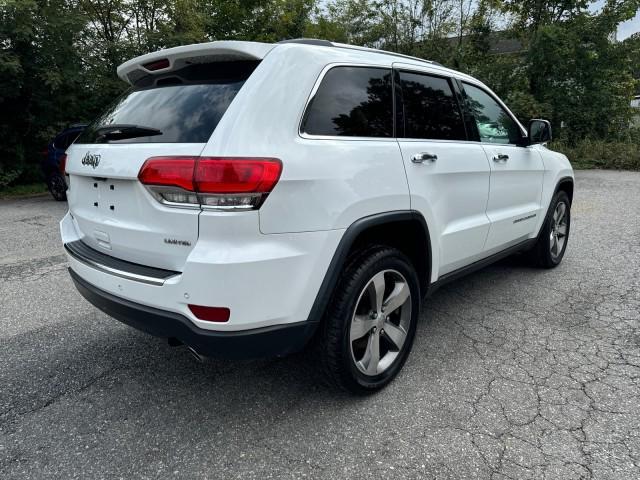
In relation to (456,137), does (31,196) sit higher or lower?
lower

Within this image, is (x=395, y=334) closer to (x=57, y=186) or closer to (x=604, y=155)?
(x=57, y=186)

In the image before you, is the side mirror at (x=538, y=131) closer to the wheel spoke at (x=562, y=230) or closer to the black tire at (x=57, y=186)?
the wheel spoke at (x=562, y=230)

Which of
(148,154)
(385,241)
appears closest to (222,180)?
(148,154)

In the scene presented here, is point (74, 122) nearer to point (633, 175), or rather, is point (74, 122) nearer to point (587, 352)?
point (587, 352)

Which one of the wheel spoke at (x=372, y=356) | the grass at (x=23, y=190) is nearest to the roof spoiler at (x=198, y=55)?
the wheel spoke at (x=372, y=356)

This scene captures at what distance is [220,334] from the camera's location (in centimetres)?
192

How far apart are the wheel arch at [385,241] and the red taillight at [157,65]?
51.1 inches

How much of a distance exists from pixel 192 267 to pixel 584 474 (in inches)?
73.1

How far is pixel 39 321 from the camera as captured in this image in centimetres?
353

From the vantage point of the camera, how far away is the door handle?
2588mm

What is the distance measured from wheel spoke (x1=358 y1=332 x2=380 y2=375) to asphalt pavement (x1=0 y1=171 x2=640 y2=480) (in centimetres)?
17

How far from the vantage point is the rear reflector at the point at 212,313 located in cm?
190

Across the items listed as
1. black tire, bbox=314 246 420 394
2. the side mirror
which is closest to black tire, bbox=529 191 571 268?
the side mirror

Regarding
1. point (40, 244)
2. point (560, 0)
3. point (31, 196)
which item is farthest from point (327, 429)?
point (560, 0)
